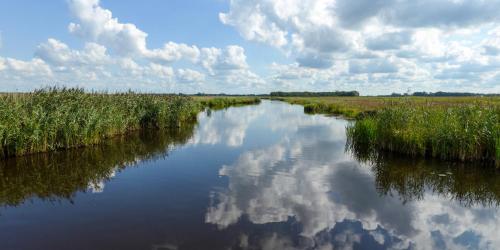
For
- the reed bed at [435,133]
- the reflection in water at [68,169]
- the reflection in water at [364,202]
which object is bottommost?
the reflection in water at [364,202]

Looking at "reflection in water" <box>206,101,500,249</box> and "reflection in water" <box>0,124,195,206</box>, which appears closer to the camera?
"reflection in water" <box>206,101,500,249</box>

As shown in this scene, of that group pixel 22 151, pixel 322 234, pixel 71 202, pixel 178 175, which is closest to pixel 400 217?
pixel 322 234

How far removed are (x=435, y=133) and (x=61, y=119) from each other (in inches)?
650

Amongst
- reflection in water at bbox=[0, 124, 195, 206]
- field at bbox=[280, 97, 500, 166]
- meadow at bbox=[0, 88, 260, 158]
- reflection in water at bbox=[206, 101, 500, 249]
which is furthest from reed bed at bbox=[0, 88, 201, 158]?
field at bbox=[280, 97, 500, 166]

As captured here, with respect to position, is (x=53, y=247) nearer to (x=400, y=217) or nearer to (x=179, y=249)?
(x=179, y=249)

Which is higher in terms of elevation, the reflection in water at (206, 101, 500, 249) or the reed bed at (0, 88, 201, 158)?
the reed bed at (0, 88, 201, 158)

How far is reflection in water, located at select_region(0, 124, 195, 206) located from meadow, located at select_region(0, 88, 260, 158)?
60 cm

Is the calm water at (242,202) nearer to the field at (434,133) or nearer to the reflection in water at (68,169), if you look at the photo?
the reflection in water at (68,169)

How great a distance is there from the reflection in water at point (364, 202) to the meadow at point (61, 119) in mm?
8206

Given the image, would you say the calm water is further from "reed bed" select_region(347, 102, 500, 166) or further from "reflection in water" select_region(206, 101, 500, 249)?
"reed bed" select_region(347, 102, 500, 166)

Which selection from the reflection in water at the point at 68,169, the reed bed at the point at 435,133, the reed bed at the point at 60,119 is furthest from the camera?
the reed bed at the point at 60,119

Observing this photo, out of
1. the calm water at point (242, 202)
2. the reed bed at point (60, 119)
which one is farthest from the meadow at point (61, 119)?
the calm water at point (242, 202)

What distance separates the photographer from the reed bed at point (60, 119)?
14.4 m

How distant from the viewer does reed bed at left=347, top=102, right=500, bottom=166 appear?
13.7m
